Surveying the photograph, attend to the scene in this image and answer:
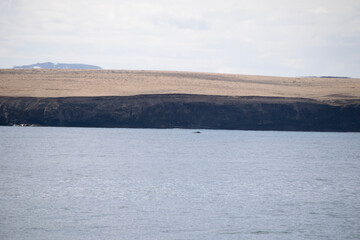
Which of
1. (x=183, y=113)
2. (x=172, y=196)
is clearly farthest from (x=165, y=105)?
(x=172, y=196)

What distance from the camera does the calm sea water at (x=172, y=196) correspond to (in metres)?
22.0

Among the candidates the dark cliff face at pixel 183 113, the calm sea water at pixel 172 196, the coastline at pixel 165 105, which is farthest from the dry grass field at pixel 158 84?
the calm sea water at pixel 172 196

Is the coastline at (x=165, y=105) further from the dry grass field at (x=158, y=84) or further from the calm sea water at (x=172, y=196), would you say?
the calm sea water at (x=172, y=196)

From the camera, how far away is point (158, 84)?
116 meters

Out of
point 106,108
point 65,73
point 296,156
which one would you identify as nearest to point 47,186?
point 296,156

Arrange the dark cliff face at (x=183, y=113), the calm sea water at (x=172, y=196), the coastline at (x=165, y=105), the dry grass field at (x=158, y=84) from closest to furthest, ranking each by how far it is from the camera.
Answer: the calm sea water at (x=172, y=196) → the dark cliff face at (x=183, y=113) → the coastline at (x=165, y=105) → the dry grass field at (x=158, y=84)

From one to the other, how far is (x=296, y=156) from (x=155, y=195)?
29686 mm

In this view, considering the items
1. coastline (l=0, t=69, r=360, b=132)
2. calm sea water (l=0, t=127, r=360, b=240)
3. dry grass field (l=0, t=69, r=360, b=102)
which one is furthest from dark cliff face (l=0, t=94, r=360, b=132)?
calm sea water (l=0, t=127, r=360, b=240)

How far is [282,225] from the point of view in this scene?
922 inches

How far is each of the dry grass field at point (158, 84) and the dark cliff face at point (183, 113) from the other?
17.3ft

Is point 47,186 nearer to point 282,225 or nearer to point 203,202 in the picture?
point 203,202

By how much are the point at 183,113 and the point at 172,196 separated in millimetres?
67204

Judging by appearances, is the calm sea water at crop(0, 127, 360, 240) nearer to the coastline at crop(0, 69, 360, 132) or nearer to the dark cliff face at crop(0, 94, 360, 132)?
the dark cliff face at crop(0, 94, 360, 132)

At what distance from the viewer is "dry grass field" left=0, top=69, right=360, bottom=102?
4075 inches
